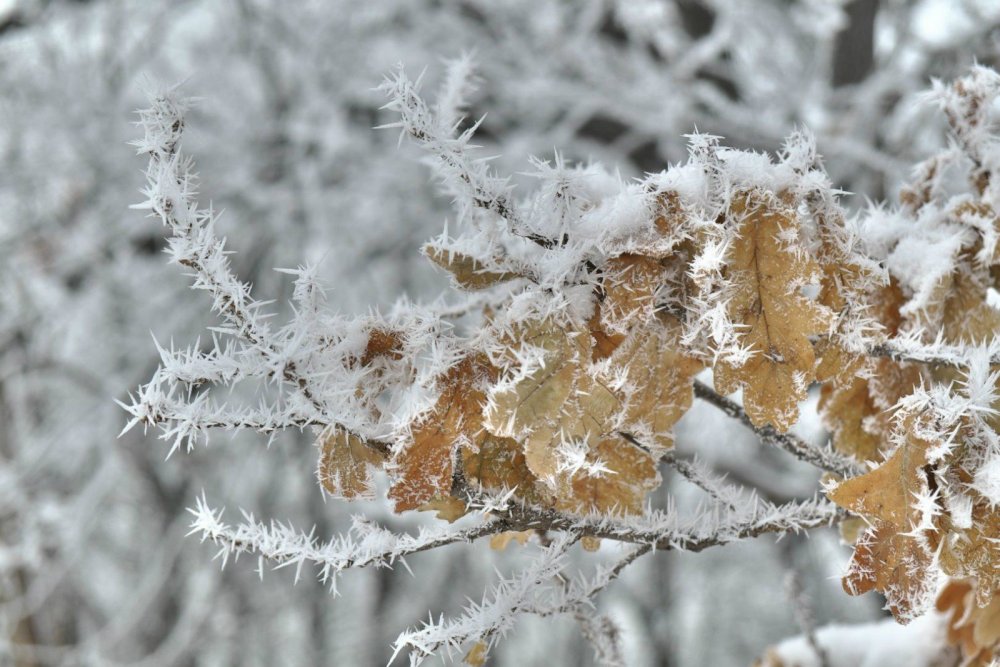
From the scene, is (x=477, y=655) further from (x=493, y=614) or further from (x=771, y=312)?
(x=771, y=312)

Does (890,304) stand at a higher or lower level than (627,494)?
higher

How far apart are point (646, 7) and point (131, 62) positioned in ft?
10.4

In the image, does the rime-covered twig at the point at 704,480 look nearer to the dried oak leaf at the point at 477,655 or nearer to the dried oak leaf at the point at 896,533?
the dried oak leaf at the point at 896,533

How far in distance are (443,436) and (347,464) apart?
10 cm

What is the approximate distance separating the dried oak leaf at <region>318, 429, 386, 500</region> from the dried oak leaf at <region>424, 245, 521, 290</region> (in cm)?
18

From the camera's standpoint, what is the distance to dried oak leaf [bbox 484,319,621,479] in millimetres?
763

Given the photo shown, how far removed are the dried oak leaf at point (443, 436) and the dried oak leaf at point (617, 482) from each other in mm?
121

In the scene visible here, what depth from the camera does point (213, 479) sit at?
655 cm

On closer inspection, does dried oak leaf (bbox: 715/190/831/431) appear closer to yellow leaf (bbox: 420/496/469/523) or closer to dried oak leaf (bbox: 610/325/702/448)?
dried oak leaf (bbox: 610/325/702/448)

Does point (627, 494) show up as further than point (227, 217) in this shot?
No

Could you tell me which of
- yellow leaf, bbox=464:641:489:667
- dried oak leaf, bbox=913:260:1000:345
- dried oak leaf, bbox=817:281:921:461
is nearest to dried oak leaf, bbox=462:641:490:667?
yellow leaf, bbox=464:641:489:667

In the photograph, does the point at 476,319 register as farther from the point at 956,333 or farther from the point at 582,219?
the point at 956,333

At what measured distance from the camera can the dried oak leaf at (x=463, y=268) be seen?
82cm

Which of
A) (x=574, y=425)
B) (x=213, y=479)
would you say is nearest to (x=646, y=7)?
(x=213, y=479)
